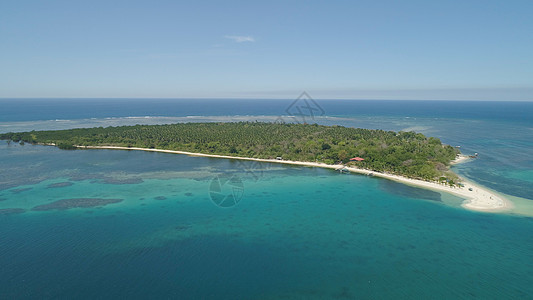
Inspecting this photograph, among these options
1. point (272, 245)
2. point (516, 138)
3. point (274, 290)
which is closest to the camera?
point (274, 290)

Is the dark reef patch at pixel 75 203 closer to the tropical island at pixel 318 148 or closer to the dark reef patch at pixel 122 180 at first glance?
the dark reef patch at pixel 122 180

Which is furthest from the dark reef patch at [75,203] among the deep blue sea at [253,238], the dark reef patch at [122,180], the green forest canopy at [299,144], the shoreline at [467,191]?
the shoreline at [467,191]

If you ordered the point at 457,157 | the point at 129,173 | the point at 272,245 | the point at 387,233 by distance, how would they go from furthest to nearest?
the point at 457,157, the point at 129,173, the point at 387,233, the point at 272,245

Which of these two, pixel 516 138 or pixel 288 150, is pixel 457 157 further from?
pixel 516 138

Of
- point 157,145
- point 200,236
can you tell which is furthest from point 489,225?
point 157,145

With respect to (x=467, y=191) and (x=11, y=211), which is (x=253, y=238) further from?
(x=467, y=191)

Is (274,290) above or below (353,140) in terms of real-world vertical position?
below

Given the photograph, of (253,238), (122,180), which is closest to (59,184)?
(122,180)
